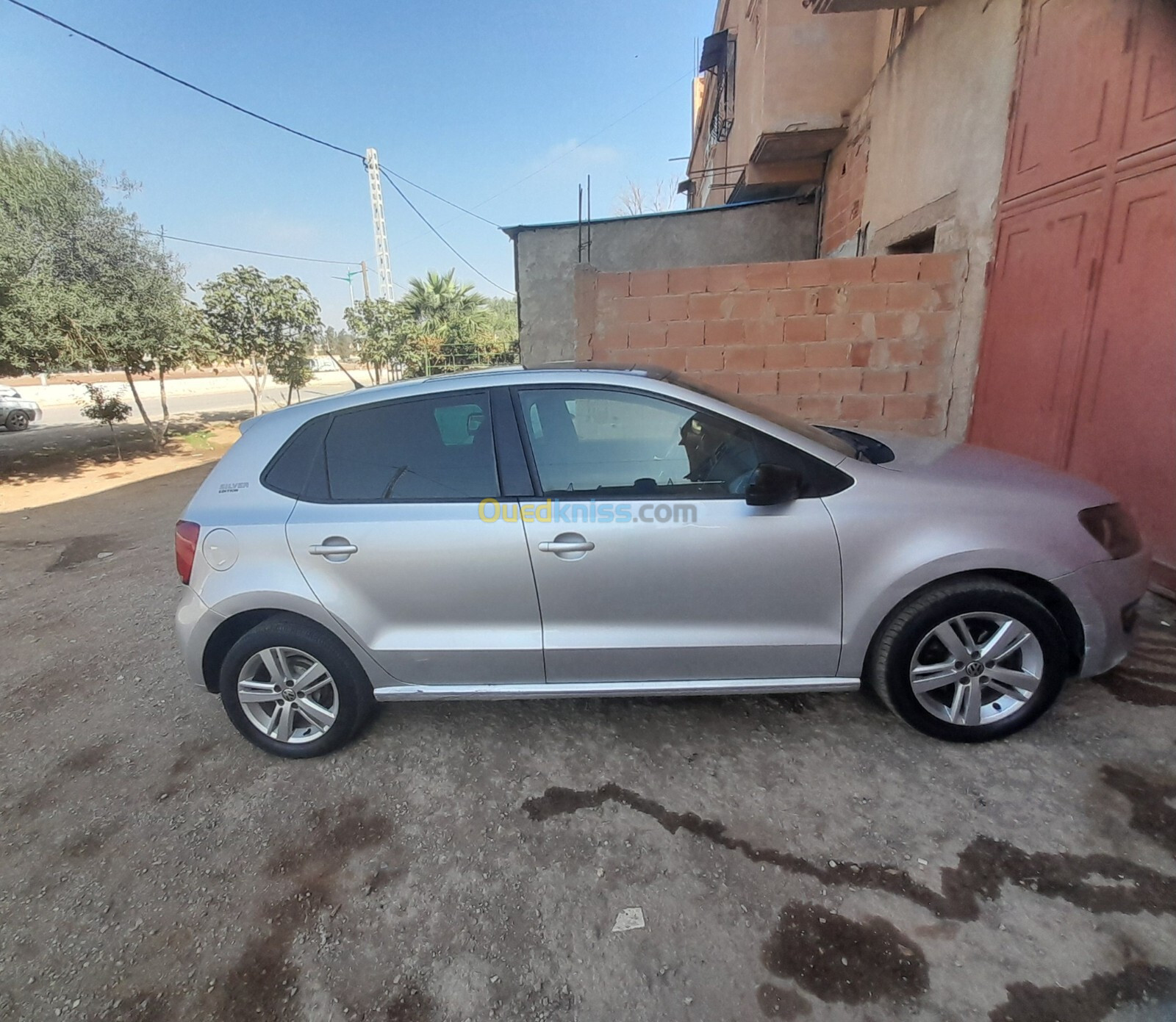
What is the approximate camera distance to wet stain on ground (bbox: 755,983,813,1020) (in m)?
1.56

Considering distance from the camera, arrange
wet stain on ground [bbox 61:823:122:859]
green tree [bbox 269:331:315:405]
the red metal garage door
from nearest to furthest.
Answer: wet stain on ground [bbox 61:823:122:859] < the red metal garage door < green tree [bbox 269:331:315:405]

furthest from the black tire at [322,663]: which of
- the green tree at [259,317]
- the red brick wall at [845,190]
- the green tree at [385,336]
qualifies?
the green tree at [385,336]

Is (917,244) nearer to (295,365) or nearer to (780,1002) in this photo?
(780,1002)

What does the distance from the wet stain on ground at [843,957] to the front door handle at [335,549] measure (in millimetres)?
1969

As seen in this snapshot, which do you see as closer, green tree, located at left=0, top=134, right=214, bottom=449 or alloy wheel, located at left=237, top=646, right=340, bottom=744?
alloy wheel, located at left=237, top=646, right=340, bottom=744

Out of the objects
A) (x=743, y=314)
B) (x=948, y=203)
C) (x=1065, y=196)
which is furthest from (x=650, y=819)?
(x=948, y=203)

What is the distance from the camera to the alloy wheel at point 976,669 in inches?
92.4

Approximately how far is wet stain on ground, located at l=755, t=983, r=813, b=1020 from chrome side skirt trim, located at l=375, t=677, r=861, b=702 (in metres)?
0.98

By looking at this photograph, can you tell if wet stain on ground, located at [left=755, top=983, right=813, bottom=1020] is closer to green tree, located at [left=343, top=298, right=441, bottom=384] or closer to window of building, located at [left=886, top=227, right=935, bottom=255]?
window of building, located at [left=886, top=227, right=935, bottom=255]

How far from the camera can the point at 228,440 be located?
570 inches

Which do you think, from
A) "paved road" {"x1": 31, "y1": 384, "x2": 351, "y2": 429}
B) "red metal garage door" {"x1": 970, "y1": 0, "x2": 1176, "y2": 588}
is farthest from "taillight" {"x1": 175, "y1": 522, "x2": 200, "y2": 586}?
"paved road" {"x1": 31, "y1": 384, "x2": 351, "y2": 429}

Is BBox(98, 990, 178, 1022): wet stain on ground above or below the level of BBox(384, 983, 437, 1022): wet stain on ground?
below

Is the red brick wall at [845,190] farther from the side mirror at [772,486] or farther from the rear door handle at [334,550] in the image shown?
the rear door handle at [334,550]

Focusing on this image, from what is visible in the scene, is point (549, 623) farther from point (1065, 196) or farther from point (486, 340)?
point (486, 340)
